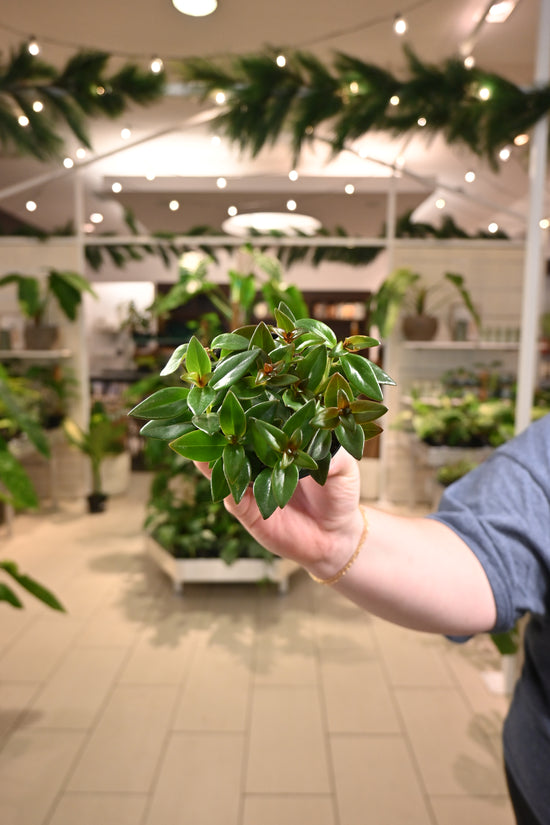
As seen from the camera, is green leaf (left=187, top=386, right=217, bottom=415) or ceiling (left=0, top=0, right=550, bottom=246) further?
ceiling (left=0, top=0, right=550, bottom=246)

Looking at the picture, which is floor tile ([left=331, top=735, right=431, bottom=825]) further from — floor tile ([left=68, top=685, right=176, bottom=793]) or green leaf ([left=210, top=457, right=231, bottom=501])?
green leaf ([left=210, top=457, right=231, bottom=501])

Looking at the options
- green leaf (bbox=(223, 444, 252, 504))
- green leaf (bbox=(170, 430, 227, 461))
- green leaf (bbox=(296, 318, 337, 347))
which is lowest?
green leaf (bbox=(223, 444, 252, 504))

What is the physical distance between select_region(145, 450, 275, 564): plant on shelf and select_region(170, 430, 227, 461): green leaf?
2.54m

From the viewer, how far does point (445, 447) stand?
133 inches

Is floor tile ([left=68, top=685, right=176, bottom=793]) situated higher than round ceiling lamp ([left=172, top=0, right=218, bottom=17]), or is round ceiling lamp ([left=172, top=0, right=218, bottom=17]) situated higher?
round ceiling lamp ([left=172, top=0, right=218, bottom=17])

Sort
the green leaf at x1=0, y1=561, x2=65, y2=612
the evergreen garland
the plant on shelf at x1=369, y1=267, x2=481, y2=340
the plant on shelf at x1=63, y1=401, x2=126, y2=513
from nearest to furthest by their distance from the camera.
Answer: the green leaf at x1=0, y1=561, x2=65, y2=612, the evergreen garland, the plant on shelf at x1=369, y1=267, x2=481, y2=340, the plant on shelf at x1=63, y1=401, x2=126, y2=513

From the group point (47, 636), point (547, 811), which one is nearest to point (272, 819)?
point (547, 811)

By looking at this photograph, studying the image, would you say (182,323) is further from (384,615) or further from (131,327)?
(384,615)

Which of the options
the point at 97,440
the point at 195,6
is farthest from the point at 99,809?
the point at 195,6

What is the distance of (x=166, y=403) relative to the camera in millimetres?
365

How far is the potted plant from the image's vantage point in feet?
8.89

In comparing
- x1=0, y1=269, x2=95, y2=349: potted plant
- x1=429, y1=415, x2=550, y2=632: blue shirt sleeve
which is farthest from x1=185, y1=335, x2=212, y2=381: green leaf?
x1=0, y1=269, x2=95, y2=349: potted plant

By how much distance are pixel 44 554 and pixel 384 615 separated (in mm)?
3299

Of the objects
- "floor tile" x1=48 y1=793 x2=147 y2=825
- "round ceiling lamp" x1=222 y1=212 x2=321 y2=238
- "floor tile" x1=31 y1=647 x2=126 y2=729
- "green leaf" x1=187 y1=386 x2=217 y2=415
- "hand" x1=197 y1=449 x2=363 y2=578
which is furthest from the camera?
"round ceiling lamp" x1=222 y1=212 x2=321 y2=238
